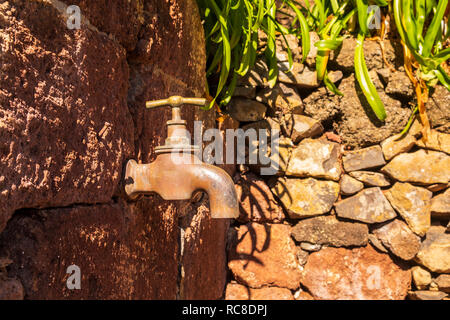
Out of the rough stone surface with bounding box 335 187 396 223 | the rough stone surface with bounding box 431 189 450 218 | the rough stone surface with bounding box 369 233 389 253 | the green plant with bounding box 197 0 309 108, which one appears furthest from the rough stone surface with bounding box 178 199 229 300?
the rough stone surface with bounding box 431 189 450 218

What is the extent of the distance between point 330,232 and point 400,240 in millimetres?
277

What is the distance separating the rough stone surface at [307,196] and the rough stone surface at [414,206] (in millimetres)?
261

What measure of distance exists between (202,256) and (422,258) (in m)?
0.92

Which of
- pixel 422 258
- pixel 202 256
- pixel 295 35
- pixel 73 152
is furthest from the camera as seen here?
pixel 295 35

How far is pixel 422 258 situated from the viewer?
1.66 m

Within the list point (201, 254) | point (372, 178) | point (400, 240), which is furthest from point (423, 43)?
point (201, 254)

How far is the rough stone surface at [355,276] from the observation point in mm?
1677

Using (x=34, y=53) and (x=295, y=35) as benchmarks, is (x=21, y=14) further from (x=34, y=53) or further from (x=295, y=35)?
(x=295, y=35)

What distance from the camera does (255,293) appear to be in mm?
1716

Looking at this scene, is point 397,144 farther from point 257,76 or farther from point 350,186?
point 257,76

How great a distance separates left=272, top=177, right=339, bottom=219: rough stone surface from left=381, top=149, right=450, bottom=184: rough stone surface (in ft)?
0.79

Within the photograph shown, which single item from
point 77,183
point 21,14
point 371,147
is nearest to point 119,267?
point 77,183

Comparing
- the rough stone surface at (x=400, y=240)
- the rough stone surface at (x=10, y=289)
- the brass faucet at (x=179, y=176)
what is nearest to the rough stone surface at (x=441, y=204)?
the rough stone surface at (x=400, y=240)
